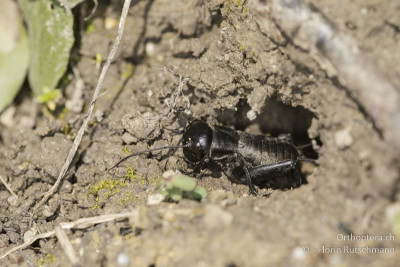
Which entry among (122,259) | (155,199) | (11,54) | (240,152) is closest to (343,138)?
(155,199)

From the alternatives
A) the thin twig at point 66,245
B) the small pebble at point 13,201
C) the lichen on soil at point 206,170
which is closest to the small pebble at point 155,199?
the lichen on soil at point 206,170

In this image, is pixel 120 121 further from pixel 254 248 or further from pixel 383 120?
pixel 383 120

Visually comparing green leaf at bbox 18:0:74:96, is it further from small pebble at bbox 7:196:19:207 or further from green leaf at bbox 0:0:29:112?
small pebble at bbox 7:196:19:207

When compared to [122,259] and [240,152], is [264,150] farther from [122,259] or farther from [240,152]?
[122,259]

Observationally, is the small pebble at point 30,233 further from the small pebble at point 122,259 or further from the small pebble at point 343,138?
the small pebble at point 343,138

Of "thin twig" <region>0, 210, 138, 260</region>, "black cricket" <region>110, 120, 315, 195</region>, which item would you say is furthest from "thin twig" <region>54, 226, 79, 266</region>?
"black cricket" <region>110, 120, 315, 195</region>
